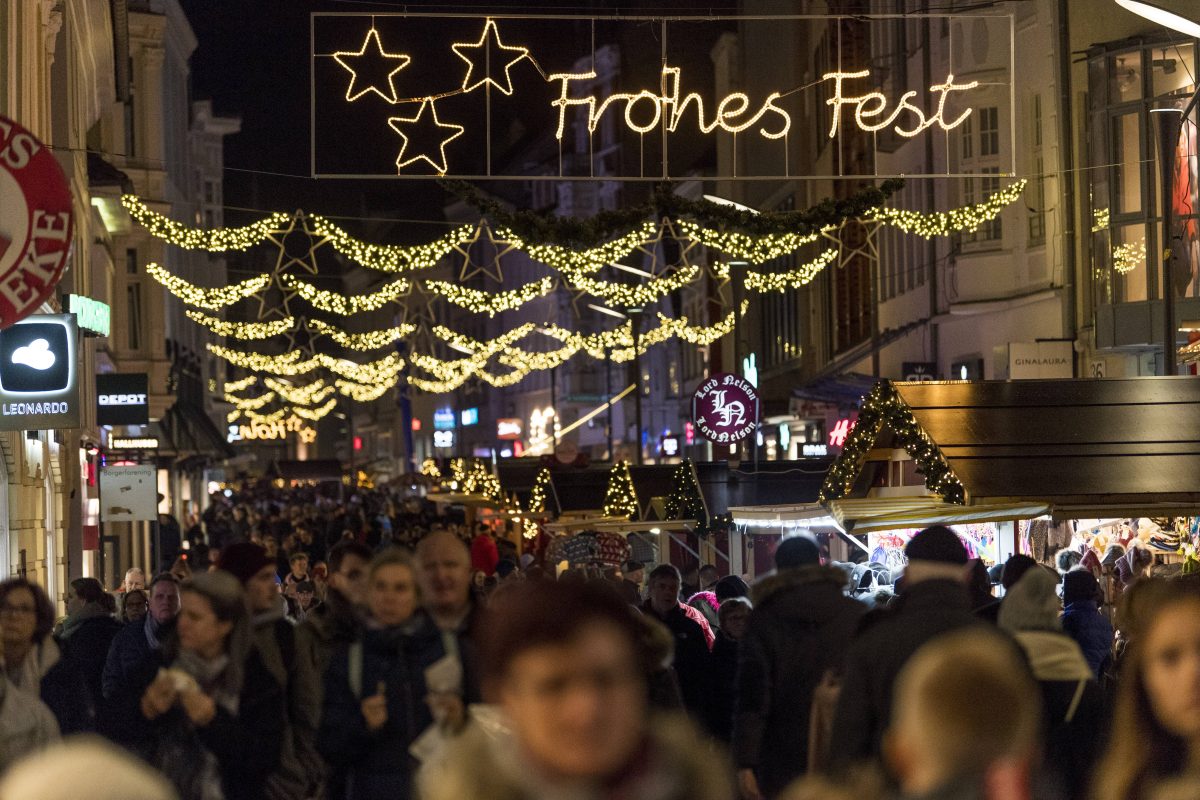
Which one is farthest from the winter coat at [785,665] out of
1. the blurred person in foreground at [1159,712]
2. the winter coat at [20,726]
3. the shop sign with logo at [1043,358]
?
the shop sign with logo at [1043,358]

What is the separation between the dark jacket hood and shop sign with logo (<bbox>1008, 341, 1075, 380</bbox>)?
21.1 meters

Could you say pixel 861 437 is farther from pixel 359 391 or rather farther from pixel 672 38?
pixel 359 391

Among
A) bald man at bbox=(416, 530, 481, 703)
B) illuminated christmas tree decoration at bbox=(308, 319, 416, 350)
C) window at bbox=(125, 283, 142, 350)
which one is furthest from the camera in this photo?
window at bbox=(125, 283, 142, 350)

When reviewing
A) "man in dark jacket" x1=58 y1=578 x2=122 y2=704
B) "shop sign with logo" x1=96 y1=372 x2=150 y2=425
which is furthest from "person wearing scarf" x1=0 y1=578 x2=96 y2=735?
"shop sign with logo" x1=96 y1=372 x2=150 y2=425

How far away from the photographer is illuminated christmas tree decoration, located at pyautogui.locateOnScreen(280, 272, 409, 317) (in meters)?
30.0

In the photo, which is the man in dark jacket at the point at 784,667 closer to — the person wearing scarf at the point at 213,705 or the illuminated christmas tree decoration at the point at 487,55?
the person wearing scarf at the point at 213,705

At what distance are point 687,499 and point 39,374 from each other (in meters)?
11.5

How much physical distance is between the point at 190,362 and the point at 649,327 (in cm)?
2016

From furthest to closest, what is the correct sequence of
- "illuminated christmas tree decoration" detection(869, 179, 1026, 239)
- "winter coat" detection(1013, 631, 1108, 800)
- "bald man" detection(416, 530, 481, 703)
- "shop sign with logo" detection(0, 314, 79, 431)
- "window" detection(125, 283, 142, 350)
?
"window" detection(125, 283, 142, 350)
"illuminated christmas tree decoration" detection(869, 179, 1026, 239)
"shop sign with logo" detection(0, 314, 79, 431)
"winter coat" detection(1013, 631, 1108, 800)
"bald man" detection(416, 530, 481, 703)

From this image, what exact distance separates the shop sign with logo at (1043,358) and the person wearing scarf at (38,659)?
2187 cm

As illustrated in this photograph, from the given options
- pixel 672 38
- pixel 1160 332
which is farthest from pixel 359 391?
pixel 1160 332

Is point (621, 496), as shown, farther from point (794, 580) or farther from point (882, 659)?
point (882, 659)

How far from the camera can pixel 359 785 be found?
6930 mm

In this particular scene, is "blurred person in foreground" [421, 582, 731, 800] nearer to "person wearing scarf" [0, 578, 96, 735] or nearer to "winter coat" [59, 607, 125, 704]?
"person wearing scarf" [0, 578, 96, 735]
